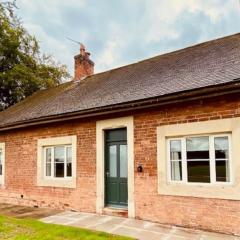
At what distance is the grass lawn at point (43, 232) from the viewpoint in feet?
20.9

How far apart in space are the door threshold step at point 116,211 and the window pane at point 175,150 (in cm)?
223

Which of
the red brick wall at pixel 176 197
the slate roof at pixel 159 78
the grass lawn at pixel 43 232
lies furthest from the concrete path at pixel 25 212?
the slate roof at pixel 159 78

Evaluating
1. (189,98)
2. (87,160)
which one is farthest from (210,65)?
(87,160)

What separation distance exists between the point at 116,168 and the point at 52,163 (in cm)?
298

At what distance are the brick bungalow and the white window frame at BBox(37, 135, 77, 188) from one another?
4cm

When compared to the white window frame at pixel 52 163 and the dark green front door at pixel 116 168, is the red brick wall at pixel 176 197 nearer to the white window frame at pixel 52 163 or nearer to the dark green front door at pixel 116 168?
the dark green front door at pixel 116 168

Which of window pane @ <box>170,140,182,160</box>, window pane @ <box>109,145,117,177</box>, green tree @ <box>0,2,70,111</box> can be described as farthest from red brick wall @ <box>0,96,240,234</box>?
green tree @ <box>0,2,70,111</box>

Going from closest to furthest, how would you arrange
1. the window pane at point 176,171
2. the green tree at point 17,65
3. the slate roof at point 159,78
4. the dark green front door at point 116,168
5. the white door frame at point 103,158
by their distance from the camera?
the window pane at point 176,171, the slate roof at point 159,78, the white door frame at point 103,158, the dark green front door at point 116,168, the green tree at point 17,65

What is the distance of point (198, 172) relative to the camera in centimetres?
730

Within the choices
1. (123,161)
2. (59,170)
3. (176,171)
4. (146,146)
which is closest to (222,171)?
(176,171)

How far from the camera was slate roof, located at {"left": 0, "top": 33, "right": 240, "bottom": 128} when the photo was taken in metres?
8.02

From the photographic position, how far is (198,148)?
734 cm

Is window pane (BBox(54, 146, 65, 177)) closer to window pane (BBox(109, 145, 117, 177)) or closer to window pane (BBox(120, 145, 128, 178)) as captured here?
window pane (BBox(109, 145, 117, 177))

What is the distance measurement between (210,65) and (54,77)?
67.1 feet
